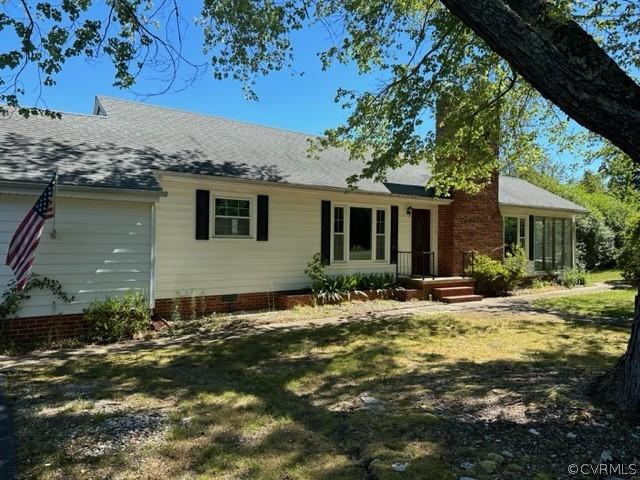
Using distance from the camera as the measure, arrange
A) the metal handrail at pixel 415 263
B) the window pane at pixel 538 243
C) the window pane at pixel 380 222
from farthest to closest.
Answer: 1. the window pane at pixel 538 243
2. the metal handrail at pixel 415 263
3. the window pane at pixel 380 222

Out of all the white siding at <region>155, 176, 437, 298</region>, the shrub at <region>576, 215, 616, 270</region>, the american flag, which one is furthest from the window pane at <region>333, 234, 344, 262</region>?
the shrub at <region>576, 215, 616, 270</region>

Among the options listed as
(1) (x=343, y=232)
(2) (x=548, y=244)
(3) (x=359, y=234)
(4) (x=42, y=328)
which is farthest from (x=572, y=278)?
(4) (x=42, y=328)

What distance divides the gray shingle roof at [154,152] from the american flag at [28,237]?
28.0 inches

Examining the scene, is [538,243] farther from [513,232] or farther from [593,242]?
[593,242]

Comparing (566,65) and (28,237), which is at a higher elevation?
(566,65)

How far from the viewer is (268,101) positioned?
38.1 ft

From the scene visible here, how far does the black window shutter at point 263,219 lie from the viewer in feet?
37.3

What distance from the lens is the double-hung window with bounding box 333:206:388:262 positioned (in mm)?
12984

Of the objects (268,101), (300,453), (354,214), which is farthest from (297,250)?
(300,453)

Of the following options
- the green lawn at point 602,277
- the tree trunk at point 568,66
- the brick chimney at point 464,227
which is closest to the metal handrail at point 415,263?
the brick chimney at point 464,227

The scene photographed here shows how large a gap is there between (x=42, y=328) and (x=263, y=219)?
527cm

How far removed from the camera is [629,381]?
411 centimetres

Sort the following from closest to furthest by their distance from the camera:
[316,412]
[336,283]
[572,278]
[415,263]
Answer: [316,412] < [336,283] < [415,263] < [572,278]

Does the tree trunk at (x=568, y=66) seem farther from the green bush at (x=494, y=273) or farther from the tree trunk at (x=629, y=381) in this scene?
the green bush at (x=494, y=273)
